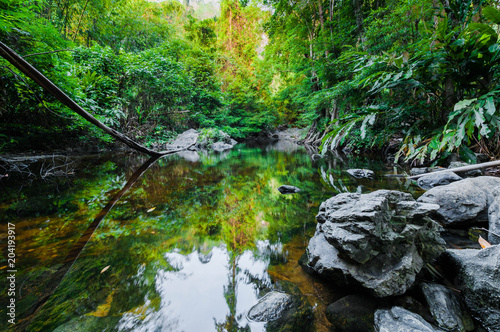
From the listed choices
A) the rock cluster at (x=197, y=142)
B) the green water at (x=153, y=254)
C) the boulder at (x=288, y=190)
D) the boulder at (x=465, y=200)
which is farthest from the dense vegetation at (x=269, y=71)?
the green water at (x=153, y=254)

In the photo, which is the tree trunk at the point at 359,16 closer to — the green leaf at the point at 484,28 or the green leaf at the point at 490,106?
the green leaf at the point at 484,28

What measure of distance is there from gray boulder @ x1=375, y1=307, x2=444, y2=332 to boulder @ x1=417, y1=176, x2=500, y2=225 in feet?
4.76

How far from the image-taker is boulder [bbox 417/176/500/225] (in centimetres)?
176


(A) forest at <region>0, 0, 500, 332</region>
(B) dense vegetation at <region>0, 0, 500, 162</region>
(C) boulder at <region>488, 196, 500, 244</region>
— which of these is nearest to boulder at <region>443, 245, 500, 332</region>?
(A) forest at <region>0, 0, 500, 332</region>

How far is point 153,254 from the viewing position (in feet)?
5.24

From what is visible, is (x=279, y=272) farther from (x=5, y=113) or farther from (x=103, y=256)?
(x=5, y=113)

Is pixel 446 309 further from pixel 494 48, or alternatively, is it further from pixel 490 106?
pixel 494 48

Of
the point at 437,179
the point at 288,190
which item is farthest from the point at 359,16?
the point at 288,190

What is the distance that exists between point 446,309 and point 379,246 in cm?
37

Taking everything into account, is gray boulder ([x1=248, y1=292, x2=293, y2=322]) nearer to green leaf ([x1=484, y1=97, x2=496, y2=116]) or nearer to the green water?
the green water

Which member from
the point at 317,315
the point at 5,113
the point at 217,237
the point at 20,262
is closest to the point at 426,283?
the point at 317,315

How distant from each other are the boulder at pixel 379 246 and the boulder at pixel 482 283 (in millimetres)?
164

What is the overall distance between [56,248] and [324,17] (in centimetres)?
1354

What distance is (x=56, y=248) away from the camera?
1.56 m
